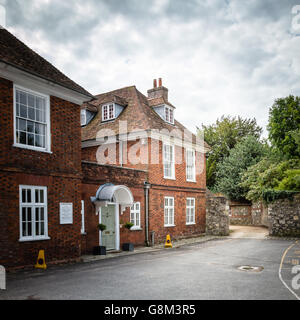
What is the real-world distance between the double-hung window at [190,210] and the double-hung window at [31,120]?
13461 mm

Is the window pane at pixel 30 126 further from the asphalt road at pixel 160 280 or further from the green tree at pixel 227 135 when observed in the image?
the green tree at pixel 227 135

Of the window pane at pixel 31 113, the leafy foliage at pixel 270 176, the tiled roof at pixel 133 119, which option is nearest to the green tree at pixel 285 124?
the leafy foliage at pixel 270 176

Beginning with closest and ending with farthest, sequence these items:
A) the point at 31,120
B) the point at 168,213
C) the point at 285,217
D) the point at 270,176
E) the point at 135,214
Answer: the point at 31,120 < the point at 135,214 < the point at 168,213 < the point at 285,217 < the point at 270,176

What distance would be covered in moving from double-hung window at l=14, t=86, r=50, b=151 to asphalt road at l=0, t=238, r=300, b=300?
176 inches

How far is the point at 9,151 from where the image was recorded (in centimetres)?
1123

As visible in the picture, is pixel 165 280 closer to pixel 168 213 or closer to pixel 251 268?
pixel 251 268

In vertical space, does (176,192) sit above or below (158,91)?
below

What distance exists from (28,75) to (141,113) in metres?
10.2

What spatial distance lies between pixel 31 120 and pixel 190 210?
14.9 metres

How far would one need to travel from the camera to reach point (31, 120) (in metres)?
12.1

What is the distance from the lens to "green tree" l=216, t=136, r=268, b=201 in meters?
35.8

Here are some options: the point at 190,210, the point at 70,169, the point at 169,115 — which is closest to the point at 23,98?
the point at 70,169
